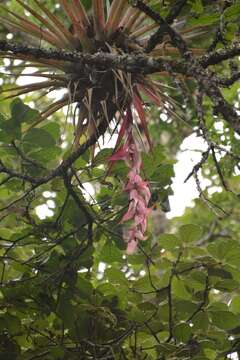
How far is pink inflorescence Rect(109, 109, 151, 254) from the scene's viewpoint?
213 centimetres

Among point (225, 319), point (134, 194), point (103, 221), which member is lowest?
point (225, 319)

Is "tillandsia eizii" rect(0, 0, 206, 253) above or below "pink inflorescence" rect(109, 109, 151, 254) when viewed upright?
above

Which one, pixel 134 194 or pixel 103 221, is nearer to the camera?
pixel 134 194

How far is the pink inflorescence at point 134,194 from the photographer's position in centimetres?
213

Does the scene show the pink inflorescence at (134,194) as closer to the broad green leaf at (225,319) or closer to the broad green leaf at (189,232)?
the broad green leaf at (189,232)

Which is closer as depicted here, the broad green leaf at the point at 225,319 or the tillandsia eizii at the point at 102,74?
the tillandsia eizii at the point at 102,74

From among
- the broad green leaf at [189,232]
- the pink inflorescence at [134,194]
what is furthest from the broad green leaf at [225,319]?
the pink inflorescence at [134,194]

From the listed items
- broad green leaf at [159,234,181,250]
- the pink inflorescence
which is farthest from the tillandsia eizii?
broad green leaf at [159,234,181,250]

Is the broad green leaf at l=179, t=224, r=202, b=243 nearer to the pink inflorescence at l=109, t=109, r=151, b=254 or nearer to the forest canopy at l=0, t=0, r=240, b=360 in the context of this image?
the forest canopy at l=0, t=0, r=240, b=360

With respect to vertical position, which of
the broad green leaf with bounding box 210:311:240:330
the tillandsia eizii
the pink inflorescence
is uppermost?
the tillandsia eizii

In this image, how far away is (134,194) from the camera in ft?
7.13

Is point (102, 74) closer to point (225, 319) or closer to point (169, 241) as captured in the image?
point (169, 241)

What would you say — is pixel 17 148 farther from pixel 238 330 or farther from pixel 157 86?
pixel 238 330

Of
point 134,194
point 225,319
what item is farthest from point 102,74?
point 225,319
